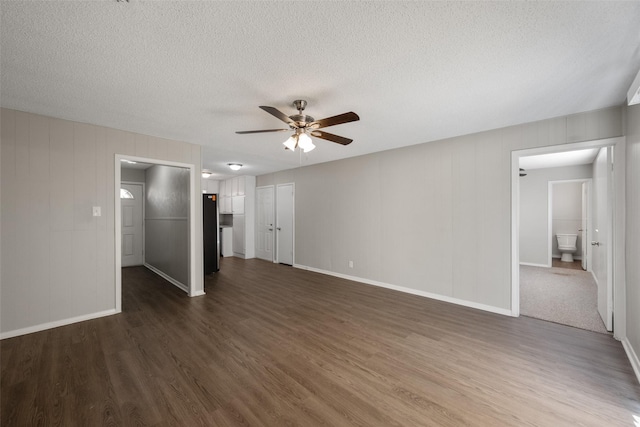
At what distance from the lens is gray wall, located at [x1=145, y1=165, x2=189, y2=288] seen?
438 centimetres

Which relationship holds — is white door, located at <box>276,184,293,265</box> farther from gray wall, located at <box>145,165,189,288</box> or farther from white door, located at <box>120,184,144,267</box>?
white door, located at <box>120,184,144,267</box>

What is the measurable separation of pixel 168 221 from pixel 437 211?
4.98 m

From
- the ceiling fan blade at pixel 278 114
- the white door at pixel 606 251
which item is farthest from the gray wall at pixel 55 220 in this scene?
the white door at pixel 606 251

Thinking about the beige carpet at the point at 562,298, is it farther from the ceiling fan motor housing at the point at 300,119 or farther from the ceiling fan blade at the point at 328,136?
the ceiling fan motor housing at the point at 300,119

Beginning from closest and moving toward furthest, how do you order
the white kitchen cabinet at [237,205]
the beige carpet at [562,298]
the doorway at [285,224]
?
the beige carpet at [562,298]
the doorway at [285,224]
the white kitchen cabinet at [237,205]

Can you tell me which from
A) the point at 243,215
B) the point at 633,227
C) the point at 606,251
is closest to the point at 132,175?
the point at 243,215

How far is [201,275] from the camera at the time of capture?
14.0ft

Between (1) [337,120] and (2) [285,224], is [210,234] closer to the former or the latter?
(2) [285,224]

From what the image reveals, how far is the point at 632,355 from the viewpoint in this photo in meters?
2.26

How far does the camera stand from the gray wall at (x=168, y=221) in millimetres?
4383

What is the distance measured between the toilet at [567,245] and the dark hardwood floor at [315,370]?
5.20 metres

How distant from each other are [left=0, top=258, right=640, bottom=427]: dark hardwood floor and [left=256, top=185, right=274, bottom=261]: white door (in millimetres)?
3660

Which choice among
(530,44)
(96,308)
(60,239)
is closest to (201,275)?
(96,308)

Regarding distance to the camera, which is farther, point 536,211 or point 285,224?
point 285,224
